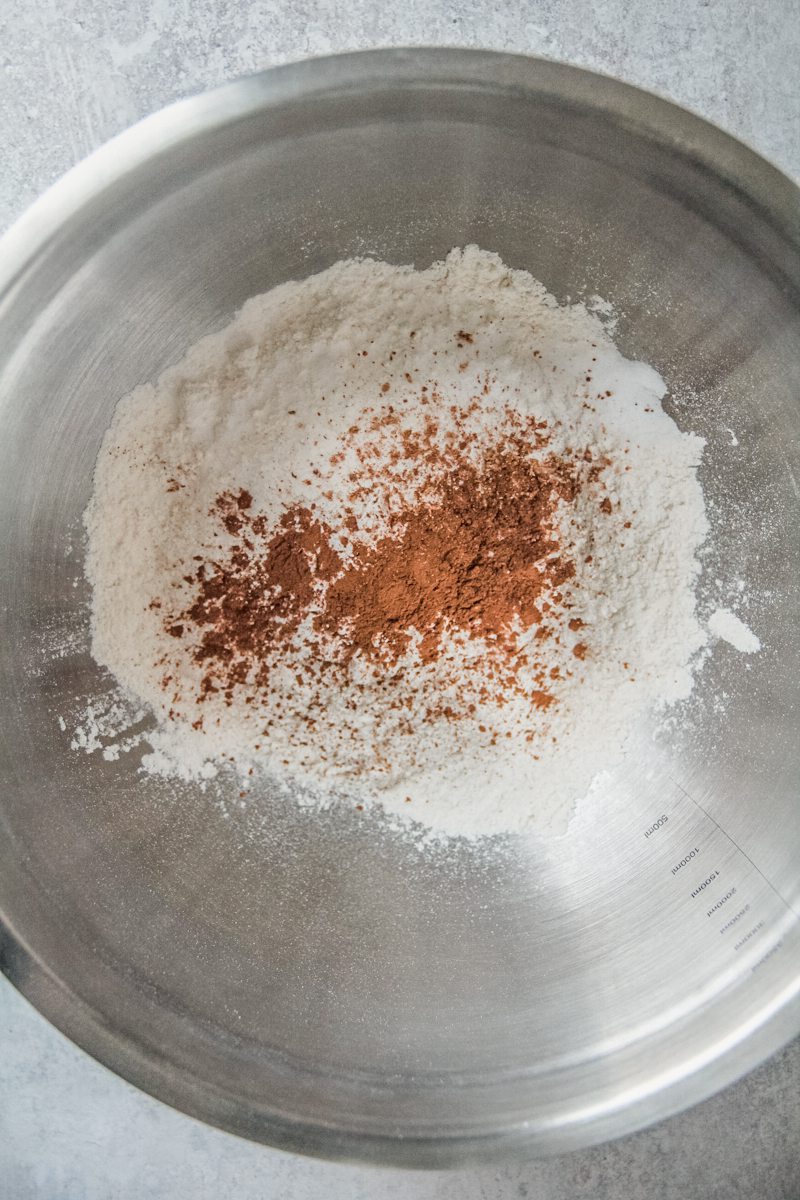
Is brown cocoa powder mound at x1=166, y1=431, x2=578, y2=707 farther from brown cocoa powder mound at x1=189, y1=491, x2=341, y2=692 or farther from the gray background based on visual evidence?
the gray background

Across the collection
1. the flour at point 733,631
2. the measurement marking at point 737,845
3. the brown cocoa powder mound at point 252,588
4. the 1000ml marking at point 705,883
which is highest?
the flour at point 733,631

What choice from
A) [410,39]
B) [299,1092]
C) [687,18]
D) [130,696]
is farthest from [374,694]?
[687,18]

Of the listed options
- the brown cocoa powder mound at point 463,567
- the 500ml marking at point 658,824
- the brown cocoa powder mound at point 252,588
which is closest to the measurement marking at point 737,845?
the 500ml marking at point 658,824

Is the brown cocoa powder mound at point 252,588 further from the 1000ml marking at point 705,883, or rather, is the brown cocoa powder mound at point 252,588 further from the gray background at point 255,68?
the 1000ml marking at point 705,883

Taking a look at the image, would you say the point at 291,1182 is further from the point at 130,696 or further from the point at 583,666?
the point at 583,666

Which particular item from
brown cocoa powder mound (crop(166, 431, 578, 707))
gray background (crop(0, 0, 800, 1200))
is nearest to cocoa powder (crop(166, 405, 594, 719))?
brown cocoa powder mound (crop(166, 431, 578, 707))

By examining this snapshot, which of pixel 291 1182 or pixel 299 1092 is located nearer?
pixel 299 1092

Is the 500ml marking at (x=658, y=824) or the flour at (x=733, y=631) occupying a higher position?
the flour at (x=733, y=631)
